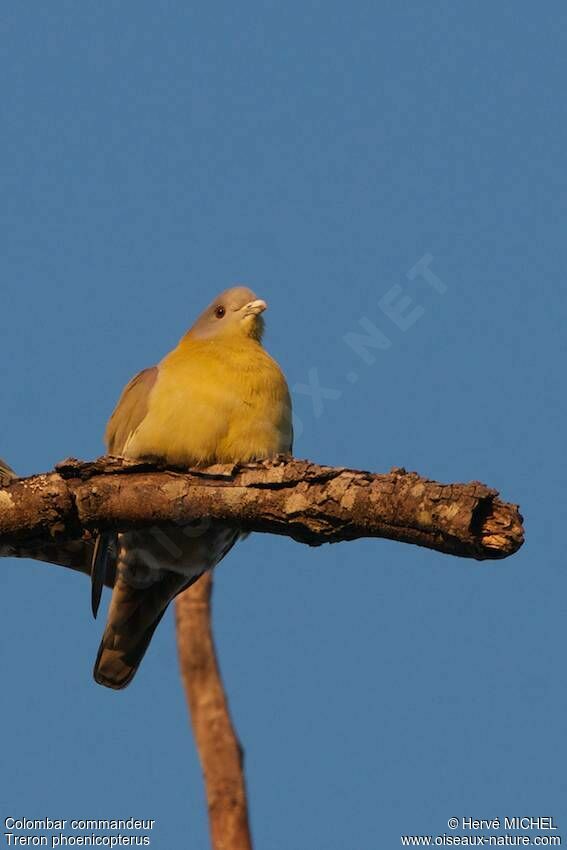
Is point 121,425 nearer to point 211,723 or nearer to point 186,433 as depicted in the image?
point 186,433

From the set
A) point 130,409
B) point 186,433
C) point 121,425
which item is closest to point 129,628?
point 121,425

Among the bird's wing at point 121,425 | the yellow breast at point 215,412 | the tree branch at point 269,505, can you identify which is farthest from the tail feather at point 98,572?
the tree branch at point 269,505

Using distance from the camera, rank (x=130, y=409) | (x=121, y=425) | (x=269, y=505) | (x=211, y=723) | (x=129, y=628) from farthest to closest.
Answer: (x=211, y=723), (x=129, y=628), (x=121, y=425), (x=130, y=409), (x=269, y=505)

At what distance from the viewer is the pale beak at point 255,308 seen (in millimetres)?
8172

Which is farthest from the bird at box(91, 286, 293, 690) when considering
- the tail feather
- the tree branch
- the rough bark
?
the rough bark

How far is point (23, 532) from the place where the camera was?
5.96 m

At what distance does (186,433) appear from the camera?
22.7 ft

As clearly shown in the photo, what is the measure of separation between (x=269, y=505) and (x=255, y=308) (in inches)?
110

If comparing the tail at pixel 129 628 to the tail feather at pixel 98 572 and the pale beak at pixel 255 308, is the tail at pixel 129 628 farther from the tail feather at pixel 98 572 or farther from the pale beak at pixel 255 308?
the pale beak at pixel 255 308

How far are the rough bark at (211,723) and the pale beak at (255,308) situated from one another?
2194 mm

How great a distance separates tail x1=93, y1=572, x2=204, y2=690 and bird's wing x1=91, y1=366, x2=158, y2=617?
1.23ft

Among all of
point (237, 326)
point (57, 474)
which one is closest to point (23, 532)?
point (57, 474)

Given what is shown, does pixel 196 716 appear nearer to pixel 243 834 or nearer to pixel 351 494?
pixel 243 834

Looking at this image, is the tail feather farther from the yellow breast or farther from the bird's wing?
the yellow breast
